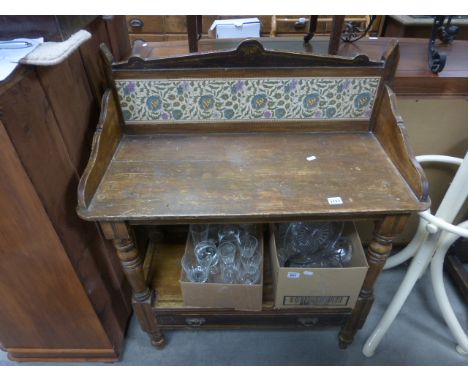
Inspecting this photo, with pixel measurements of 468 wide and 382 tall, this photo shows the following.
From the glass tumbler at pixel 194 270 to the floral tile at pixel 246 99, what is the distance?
1.53 ft

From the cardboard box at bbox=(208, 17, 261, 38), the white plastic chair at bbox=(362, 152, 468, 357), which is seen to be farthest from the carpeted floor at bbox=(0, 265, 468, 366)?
the cardboard box at bbox=(208, 17, 261, 38)

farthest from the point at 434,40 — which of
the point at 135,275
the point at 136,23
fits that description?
the point at 136,23

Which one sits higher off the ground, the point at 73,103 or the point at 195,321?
the point at 73,103

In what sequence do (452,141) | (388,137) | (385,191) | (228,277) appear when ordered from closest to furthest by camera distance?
1. (385,191)
2. (388,137)
3. (228,277)
4. (452,141)

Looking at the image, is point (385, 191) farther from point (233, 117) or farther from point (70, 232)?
point (70, 232)

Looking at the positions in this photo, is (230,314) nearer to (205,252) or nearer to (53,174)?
(205,252)

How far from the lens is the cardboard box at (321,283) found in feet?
3.20

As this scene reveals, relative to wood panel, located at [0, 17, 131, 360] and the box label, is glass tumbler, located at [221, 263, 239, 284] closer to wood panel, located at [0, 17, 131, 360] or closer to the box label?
the box label

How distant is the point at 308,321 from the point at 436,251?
0.54 m

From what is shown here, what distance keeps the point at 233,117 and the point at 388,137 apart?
470 mm

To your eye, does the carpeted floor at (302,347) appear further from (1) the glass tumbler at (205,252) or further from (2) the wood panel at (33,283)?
(1) the glass tumbler at (205,252)

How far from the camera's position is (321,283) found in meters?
1.01

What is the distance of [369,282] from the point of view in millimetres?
1044

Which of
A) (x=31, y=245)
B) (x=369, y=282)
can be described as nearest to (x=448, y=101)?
(x=369, y=282)
